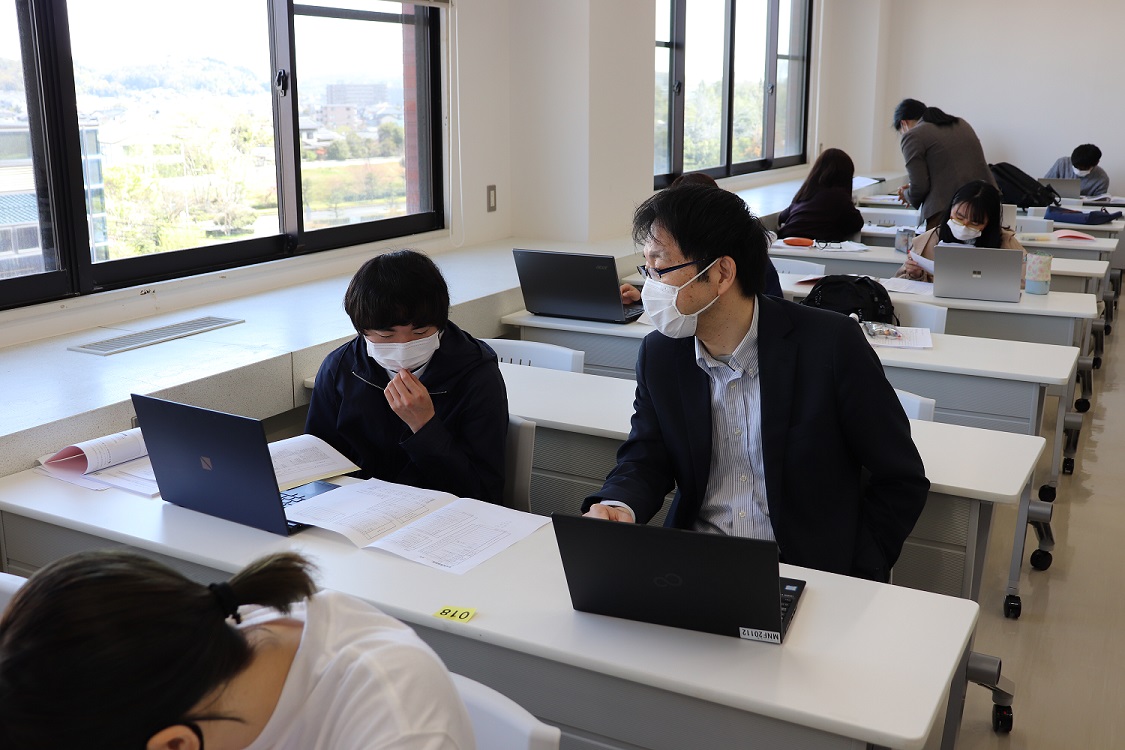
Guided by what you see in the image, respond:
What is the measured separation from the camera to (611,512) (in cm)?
185

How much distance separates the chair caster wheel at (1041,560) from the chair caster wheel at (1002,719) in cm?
97

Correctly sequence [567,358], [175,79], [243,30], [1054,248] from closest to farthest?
[567,358]
[175,79]
[243,30]
[1054,248]

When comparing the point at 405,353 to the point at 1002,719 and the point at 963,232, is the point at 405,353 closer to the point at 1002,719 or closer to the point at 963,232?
the point at 1002,719

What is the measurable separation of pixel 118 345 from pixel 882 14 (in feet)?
27.9

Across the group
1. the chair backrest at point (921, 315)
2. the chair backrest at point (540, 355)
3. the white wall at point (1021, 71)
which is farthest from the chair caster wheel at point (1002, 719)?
the white wall at point (1021, 71)

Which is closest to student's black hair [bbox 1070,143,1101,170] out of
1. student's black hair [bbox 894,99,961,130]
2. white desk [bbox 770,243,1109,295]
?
student's black hair [bbox 894,99,961,130]

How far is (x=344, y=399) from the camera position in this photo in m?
2.25

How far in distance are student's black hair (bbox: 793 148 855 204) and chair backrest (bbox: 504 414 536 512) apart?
386cm

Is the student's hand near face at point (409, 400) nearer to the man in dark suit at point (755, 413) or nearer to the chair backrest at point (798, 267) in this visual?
the man in dark suit at point (755, 413)

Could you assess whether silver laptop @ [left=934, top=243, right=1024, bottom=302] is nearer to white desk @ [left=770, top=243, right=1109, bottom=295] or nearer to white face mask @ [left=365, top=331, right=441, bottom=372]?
white desk @ [left=770, top=243, right=1109, bottom=295]

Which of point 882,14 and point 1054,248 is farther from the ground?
point 882,14

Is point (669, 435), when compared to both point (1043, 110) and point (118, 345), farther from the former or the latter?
point (1043, 110)

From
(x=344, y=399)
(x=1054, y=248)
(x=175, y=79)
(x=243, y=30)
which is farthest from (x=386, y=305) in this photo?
(x=1054, y=248)

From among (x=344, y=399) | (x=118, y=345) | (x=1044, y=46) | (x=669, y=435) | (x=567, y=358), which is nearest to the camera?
(x=669, y=435)
